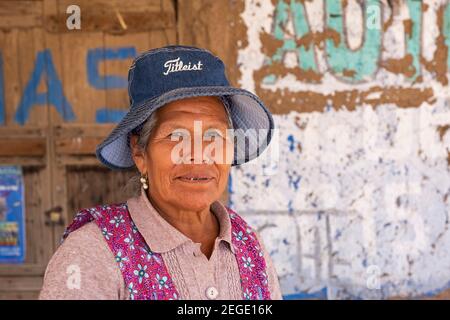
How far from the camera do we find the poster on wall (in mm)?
3684

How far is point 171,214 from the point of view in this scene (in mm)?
1708

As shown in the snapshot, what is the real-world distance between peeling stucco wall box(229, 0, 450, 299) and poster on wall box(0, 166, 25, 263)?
135 centimetres

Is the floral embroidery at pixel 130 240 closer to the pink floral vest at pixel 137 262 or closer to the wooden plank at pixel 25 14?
the pink floral vest at pixel 137 262

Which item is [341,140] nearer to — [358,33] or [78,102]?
[358,33]

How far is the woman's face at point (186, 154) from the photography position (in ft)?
5.35

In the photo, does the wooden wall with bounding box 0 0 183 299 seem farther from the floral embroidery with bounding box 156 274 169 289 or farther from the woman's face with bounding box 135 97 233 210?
the floral embroidery with bounding box 156 274 169 289

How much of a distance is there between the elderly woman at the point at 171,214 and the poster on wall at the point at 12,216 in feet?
6.81

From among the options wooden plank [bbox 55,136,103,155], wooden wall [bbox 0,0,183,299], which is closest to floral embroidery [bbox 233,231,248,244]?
wooden wall [bbox 0,0,183,299]

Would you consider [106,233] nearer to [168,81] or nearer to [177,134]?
[177,134]

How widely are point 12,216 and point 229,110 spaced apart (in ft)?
7.69

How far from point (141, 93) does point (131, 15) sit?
2.03m

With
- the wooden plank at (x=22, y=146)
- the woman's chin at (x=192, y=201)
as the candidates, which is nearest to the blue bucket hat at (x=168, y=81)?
the woman's chin at (x=192, y=201)

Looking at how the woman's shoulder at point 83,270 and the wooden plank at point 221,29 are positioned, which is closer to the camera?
the woman's shoulder at point 83,270
